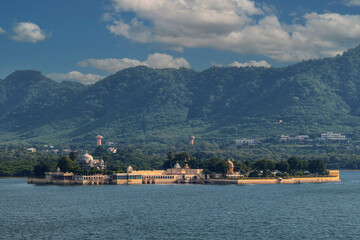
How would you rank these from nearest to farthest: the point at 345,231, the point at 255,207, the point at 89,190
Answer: the point at 345,231 < the point at 255,207 < the point at 89,190

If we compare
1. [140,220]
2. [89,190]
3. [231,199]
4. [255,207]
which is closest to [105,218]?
Result: [140,220]

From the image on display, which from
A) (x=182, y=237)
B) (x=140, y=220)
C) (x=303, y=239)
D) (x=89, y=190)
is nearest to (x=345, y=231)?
(x=303, y=239)

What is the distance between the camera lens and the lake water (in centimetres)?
9962

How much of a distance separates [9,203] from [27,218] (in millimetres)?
27608

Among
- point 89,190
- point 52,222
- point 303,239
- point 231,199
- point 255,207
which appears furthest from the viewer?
point 89,190

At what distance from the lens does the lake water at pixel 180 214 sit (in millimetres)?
99625

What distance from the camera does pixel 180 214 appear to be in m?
121

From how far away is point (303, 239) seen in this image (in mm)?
94812

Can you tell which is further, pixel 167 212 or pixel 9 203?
pixel 9 203

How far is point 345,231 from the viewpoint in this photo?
4023 inches

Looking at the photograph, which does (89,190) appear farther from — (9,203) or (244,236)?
(244,236)

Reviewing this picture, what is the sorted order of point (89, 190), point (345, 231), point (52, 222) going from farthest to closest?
point (89, 190) < point (52, 222) < point (345, 231)

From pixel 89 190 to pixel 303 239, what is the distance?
94034 mm

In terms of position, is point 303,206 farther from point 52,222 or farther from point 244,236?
point 52,222
